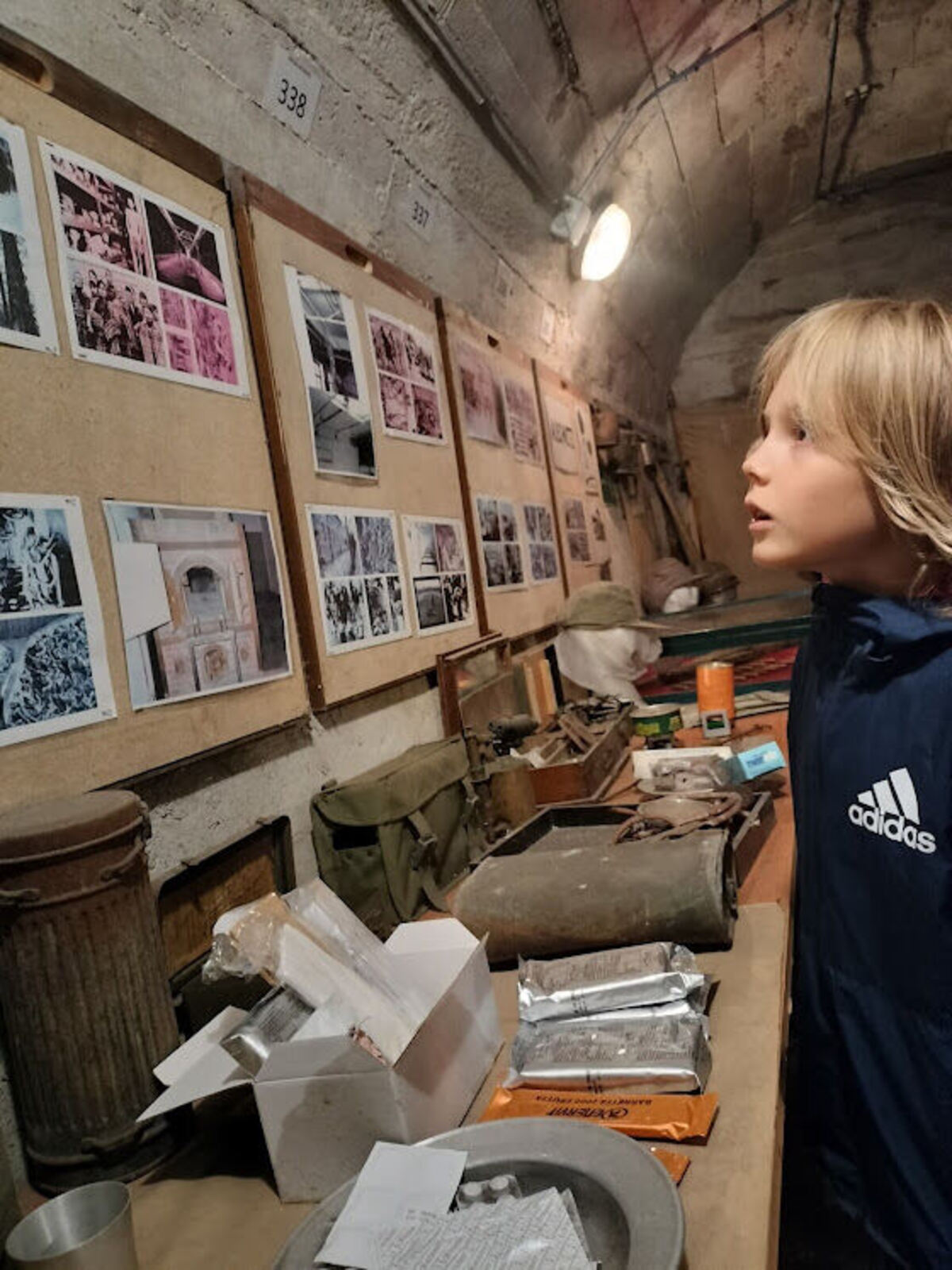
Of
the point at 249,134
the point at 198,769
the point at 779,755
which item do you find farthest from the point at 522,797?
the point at 249,134

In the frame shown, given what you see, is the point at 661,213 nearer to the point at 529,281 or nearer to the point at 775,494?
the point at 529,281

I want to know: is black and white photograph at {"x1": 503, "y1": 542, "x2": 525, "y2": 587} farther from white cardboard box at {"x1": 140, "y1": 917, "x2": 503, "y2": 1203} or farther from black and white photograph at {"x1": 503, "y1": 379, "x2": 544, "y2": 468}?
white cardboard box at {"x1": 140, "y1": 917, "x2": 503, "y2": 1203}

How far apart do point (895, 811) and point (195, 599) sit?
1.09m

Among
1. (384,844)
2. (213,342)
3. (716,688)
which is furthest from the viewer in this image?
(716,688)


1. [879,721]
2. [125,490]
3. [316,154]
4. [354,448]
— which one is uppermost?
[316,154]

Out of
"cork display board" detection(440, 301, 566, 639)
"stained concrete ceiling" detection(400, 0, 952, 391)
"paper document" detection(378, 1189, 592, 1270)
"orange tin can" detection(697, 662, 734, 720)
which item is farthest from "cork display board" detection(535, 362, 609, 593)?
"paper document" detection(378, 1189, 592, 1270)

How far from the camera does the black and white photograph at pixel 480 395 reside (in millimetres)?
2750

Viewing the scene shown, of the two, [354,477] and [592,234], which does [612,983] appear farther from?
[592,234]

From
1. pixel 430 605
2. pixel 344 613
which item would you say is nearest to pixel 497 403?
pixel 430 605

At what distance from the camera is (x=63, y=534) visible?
1227 millimetres

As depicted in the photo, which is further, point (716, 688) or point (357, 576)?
point (716, 688)

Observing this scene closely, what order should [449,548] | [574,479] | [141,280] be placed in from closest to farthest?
[141,280] → [449,548] → [574,479]

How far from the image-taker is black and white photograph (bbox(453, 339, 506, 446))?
9.02 ft

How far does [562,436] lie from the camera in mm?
3906
